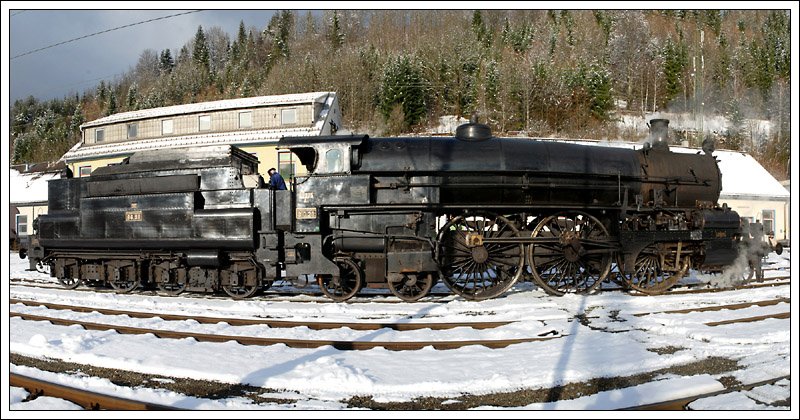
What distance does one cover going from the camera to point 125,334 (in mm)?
6457

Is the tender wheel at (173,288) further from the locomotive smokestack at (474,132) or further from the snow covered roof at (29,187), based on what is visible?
the snow covered roof at (29,187)

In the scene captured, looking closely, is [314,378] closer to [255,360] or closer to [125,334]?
[255,360]

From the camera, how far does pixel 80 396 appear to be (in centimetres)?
406

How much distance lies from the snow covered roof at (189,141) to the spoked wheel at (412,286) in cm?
1359

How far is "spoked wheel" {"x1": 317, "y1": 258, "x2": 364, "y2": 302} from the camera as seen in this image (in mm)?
8398

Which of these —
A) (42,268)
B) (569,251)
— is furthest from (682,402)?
(42,268)

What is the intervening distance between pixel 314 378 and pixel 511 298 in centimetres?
497

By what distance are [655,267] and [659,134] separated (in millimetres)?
2870

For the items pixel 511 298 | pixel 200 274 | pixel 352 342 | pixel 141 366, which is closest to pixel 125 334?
pixel 141 366

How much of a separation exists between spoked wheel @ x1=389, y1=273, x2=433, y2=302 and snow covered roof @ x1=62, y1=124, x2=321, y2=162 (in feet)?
44.6

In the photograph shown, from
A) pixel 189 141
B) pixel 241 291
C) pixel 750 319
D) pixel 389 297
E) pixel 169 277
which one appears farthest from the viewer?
pixel 189 141

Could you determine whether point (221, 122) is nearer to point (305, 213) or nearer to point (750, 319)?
point (305, 213)

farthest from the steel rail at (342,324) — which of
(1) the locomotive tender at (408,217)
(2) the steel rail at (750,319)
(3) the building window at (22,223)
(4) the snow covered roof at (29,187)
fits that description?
(3) the building window at (22,223)

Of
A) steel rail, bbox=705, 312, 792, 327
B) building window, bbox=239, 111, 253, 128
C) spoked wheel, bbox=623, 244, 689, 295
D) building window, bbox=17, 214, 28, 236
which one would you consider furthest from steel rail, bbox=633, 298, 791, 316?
building window, bbox=17, 214, 28, 236
